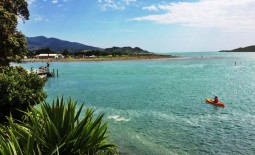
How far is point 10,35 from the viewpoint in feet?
72.8

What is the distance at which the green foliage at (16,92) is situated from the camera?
16672 mm

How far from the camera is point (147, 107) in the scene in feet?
122

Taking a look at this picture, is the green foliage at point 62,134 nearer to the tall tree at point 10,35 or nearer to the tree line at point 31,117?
the tree line at point 31,117

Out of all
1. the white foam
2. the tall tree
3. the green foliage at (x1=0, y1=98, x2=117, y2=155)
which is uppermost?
the tall tree

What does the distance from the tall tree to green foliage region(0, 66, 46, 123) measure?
383 cm

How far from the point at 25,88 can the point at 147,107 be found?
21.3 m

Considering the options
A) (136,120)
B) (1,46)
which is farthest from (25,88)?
(136,120)

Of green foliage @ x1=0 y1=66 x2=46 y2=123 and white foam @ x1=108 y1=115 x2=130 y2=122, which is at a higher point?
green foliage @ x1=0 y1=66 x2=46 y2=123

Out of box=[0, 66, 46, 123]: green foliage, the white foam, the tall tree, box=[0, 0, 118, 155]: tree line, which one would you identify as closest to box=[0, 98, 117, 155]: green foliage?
box=[0, 0, 118, 155]: tree line

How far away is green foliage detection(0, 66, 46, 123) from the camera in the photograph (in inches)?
656

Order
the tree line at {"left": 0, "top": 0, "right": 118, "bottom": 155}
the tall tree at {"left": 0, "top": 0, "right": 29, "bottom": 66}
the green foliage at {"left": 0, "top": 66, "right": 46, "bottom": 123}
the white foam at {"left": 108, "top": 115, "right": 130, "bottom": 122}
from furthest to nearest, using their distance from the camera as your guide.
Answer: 1. the white foam at {"left": 108, "top": 115, "right": 130, "bottom": 122}
2. the tall tree at {"left": 0, "top": 0, "right": 29, "bottom": 66}
3. the green foliage at {"left": 0, "top": 66, "right": 46, "bottom": 123}
4. the tree line at {"left": 0, "top": 0, "right": 118, "bottom": 155}

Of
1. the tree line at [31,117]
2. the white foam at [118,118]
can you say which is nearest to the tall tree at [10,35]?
the tree line at [31,117]

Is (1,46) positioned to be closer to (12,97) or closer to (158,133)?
(12,97)

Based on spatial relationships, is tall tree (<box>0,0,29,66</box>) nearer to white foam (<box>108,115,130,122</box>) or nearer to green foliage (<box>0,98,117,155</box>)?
white foam (<box>108,115,130,122</box>)
